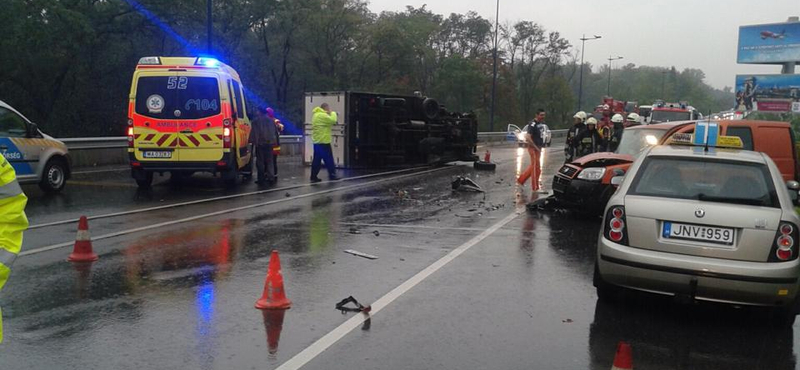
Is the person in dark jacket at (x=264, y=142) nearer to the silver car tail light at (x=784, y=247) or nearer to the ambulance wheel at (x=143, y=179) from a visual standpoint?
the ambulance wheel at (x=143, y=179)

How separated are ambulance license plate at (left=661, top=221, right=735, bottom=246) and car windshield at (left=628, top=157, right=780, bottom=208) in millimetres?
295

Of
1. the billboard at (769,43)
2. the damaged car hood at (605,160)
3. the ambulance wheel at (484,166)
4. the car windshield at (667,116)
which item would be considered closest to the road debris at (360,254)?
the damaged car hood at (605,160)

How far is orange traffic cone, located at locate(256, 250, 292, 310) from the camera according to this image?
5.66 m

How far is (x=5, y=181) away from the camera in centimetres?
285

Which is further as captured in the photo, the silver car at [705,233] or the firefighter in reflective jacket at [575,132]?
the firefighter in reflective jacket at [575,132]

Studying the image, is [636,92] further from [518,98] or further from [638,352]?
[638,352]

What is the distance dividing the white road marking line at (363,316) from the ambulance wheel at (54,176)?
8553 mm

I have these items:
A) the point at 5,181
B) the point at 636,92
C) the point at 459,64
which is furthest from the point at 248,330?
the point at 636,92

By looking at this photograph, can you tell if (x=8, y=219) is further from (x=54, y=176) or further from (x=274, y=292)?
(x=54, y=176)

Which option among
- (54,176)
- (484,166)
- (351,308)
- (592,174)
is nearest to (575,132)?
(592,174)

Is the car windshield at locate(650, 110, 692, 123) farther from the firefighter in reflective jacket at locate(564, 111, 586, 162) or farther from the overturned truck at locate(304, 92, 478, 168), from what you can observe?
the firefighter in reflective jacket at locate(564, 111, 586, 162)

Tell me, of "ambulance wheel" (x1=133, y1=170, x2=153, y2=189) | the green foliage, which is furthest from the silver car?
the green foliage

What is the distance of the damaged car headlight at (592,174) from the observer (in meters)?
10.5

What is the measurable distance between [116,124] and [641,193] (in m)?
34.5
